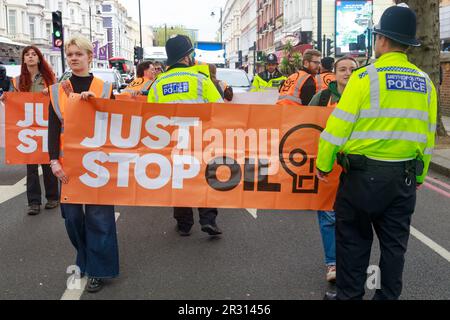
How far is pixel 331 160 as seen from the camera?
10.7ft

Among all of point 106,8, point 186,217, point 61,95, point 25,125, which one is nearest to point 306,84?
point 186,217

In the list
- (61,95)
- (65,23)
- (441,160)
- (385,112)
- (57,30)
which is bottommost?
(441,160)

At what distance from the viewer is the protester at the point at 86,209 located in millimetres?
4035

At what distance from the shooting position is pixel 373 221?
3293 millimetres

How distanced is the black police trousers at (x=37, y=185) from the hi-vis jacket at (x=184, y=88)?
2.47 meters

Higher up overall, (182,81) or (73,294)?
(182,81)

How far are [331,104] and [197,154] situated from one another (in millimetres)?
1229

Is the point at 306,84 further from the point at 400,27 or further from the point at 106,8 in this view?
the point at 106,8

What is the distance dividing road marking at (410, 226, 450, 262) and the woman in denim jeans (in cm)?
136

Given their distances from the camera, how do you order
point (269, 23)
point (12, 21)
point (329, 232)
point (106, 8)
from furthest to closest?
point (106, 8) → point (12, 21) → point (269, 23) → point (329, 232)

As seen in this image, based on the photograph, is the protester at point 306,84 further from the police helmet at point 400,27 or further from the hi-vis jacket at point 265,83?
the hi-vis jacket at point 265,83

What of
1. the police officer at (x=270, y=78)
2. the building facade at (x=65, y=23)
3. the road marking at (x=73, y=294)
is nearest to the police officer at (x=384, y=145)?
the road marking at (x=73, y=294)

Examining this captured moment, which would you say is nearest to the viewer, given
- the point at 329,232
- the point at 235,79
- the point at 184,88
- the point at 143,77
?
the point at 329,232

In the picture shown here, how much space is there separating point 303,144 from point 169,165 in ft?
3.58
